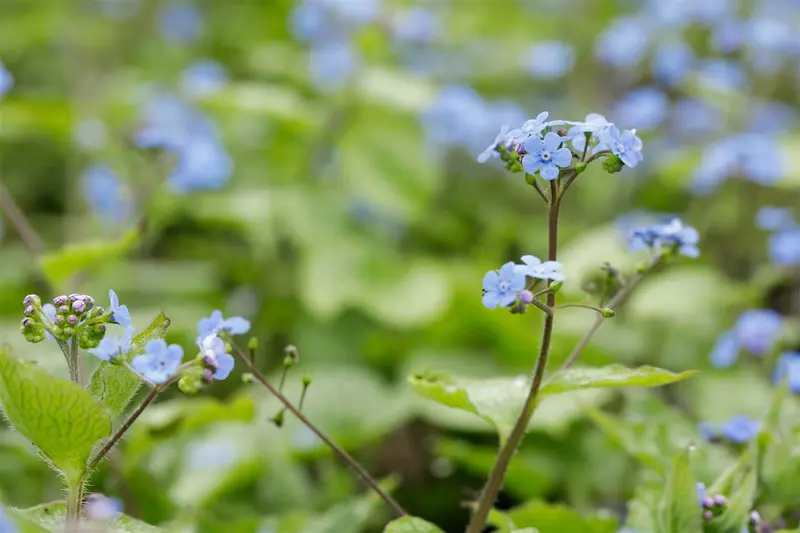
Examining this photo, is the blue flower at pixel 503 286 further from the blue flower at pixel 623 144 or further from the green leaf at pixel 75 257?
the green leaf at pixel 75 257

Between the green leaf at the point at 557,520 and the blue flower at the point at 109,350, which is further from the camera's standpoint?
the green leaf at the point at 557,520

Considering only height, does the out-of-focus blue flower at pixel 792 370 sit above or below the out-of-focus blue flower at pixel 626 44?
below

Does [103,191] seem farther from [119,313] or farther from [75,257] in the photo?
[119,313]

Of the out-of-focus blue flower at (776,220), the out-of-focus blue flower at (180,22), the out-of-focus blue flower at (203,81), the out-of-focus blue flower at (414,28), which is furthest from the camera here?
the out-of-focus blue flower at (180,22)

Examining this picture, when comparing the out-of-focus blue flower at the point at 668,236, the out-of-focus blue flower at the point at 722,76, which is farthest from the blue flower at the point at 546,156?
the out-of-focus blue flower at the point at 722,76

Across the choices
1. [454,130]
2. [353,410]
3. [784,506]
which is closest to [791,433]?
[784,506]

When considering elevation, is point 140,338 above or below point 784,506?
above

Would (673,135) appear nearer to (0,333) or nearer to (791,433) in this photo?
(791,433)
